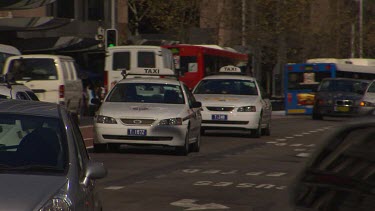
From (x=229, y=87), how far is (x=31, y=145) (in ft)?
66.3

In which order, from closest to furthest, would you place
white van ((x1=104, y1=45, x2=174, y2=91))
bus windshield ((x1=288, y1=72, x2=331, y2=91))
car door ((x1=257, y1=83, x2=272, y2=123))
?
car door ((x1=257, y1=83, x2=272, y2=123)), white van ((x1=104, y1=45, x2=174, y2=91)), bus windshield ((x1=288, y1=72, x2=331, y2=91))

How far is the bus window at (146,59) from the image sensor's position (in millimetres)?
37116

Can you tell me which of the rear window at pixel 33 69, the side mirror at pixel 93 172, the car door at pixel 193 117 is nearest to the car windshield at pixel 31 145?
the side mirror at pixel 93 172

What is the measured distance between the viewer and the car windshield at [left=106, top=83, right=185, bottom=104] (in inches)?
845

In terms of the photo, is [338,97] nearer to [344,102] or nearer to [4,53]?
[344,102]

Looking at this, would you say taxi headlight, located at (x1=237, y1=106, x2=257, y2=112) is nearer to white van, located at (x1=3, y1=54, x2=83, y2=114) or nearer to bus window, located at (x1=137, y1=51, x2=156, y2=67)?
white van, located at (x1=3, y1=54, x2=83, y2=114)

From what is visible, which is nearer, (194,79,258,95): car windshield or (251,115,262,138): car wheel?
(251,115,262,138): car wheel

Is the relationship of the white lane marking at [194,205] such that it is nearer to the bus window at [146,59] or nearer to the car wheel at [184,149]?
the car wheel at [184,149]

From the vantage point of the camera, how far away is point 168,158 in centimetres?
2020

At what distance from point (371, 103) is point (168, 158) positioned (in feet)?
45.8

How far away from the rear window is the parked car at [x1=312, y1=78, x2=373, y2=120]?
1522 centimetres

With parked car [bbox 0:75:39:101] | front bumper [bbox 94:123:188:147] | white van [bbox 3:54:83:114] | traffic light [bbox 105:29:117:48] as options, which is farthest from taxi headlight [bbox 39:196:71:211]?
traffic light [bbox 105:29:117:48]

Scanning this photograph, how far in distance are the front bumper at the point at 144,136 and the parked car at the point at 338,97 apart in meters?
21.6

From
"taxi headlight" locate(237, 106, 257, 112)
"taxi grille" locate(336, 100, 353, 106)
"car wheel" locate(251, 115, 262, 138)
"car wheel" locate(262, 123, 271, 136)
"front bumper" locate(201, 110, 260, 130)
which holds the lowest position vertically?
"taxi grille" locate(336, 100, 353, 106)
